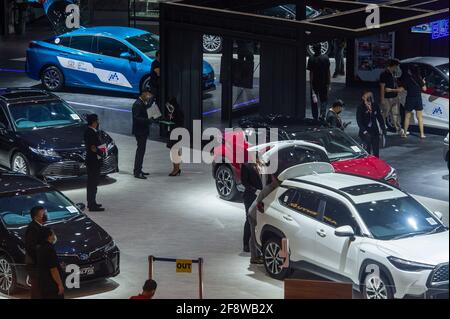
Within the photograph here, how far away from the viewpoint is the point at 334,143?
2077 cm

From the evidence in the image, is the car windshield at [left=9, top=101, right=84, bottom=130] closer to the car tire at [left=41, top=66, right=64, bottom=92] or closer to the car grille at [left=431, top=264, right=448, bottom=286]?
the car tire at [left=41, top=66, right=64, bottom=92]

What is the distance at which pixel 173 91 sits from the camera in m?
25.4

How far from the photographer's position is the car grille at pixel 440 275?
1461cm

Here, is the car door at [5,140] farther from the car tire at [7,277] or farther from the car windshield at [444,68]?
the car windshield at [444,68]

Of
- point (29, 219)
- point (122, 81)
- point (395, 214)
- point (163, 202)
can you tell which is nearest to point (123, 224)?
point (163, 202)

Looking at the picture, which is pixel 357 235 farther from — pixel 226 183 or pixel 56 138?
pixel 56 138

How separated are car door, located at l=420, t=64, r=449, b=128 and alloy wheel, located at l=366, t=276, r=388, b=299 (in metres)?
10.4

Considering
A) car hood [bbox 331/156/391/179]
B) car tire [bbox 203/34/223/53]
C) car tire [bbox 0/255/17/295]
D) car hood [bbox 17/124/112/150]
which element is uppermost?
car tire [bbox 203/34/223/53]

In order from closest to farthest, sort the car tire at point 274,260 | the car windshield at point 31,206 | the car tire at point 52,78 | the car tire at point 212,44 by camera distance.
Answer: the car tire at point 274,260, the car windshield at point 31,206, the car tire at point 52,78, the car tire at point 212,44

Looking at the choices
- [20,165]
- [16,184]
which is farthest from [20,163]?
[16,184]

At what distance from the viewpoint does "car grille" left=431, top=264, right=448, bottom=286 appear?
14.6 m

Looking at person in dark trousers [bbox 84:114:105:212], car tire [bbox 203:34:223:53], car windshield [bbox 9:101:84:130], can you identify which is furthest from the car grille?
car tire [bbox 203:34:223:53]

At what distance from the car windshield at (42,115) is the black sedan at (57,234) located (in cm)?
495

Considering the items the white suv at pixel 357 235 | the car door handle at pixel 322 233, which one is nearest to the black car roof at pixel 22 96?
the white suv at pixel 357 235
